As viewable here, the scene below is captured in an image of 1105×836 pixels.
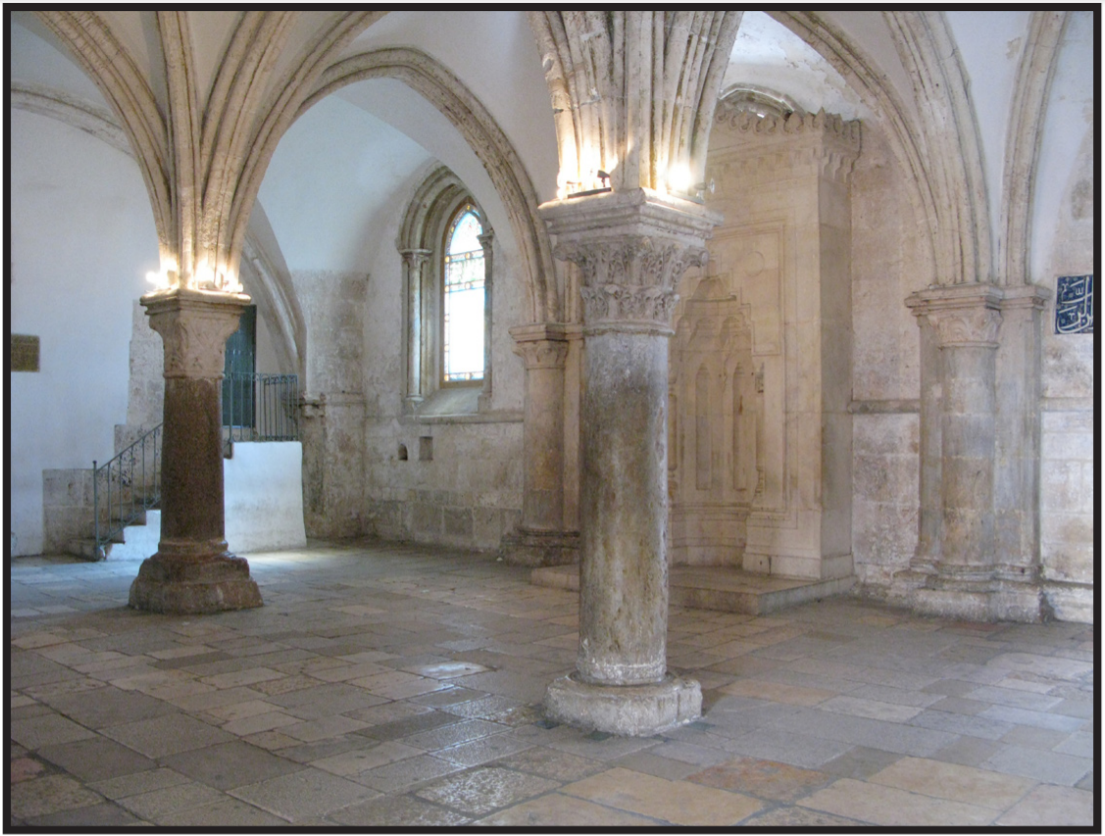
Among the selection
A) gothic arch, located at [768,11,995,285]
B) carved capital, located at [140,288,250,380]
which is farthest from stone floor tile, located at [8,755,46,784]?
gothic arch, located at [768,11,995,285]

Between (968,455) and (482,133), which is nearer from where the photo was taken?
(968,455)

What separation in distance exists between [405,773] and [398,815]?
1.51ft

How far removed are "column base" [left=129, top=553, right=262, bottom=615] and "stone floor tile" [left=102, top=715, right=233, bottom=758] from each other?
2.87 meters

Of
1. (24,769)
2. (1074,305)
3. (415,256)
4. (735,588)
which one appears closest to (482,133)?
(415,256)

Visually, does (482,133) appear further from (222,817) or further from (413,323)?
(222,817)

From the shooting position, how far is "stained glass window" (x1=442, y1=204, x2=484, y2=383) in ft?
41.8

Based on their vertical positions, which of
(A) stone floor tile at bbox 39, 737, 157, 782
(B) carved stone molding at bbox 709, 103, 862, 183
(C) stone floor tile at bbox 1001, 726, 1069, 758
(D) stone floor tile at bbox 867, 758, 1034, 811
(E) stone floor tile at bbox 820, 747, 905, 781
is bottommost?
(C) stone floor tile at bbox 1001, 726, 1069, 758

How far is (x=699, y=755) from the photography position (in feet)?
14.2

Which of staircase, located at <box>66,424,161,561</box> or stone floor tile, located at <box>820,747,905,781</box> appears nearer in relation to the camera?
stone floor tile, located at <box>820,747,905,781</box>

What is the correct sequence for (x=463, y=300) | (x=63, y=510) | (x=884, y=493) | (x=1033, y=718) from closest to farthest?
1. (x=1033, y=718)
2. (x=884, y=493)
3. (x=63, y=510)
4. (x=463, y=300)

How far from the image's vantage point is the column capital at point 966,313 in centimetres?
775

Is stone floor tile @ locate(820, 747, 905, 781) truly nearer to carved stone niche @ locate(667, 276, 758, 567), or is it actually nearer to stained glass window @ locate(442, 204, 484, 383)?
carved stone niche @ locate(667, 276, 758, 567)

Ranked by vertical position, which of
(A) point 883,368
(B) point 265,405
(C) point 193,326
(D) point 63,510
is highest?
(C) point 193,326

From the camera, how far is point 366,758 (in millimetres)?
4281
